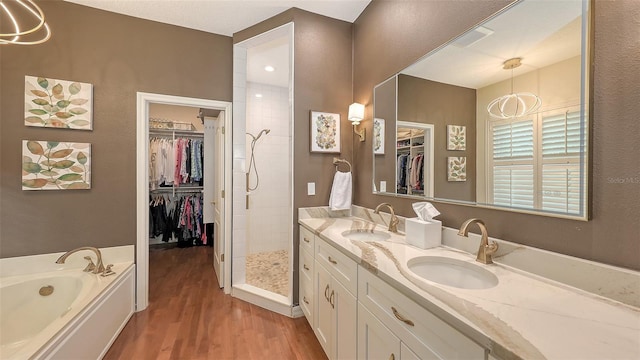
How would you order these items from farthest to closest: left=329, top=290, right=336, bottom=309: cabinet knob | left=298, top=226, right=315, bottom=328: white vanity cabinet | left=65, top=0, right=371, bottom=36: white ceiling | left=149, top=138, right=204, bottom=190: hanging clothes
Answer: left=149, top=138, right=204, bottom=190: hanging clothes → left=65, top=0, right=371, bottom=36: white ceiling → left=298, top=226, right=315, bottom=328: white vanity cabinet → left=329, top=290, right=336, bottom=309: cabinet knob

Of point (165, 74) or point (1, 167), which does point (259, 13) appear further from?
point (1, 167)

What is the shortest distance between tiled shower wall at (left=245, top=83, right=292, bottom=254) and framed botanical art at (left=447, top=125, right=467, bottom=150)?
2682mm

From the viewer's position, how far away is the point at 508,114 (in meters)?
1.07

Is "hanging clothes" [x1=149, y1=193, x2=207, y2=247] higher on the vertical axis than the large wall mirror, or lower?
lower

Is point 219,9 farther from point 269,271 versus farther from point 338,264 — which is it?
point 269,271

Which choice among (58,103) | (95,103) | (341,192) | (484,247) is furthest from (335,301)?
(58,103)

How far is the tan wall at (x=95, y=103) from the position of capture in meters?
1.88

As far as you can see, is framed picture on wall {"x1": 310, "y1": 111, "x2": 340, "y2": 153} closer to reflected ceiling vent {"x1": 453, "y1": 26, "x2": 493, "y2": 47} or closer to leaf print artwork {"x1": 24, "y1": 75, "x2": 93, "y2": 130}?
reflected ceiling vent {"x1": 453, "y1": 26, "x2": 493, "y2": 47}

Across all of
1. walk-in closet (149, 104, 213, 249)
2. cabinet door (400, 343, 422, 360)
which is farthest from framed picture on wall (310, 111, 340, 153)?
walk-in closet (149, 104, 213, 249)

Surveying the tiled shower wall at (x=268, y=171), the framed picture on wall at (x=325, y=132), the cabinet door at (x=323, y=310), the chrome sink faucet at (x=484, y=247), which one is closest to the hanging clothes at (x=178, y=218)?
the tiled shower wall at (x=268, y=171)

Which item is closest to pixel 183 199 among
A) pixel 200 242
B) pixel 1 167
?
pixel 200 242

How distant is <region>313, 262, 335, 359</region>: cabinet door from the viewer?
1498 millimetres

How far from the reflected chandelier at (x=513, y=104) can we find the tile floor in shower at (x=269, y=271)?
227cm

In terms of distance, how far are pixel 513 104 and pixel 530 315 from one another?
0.86 meters
